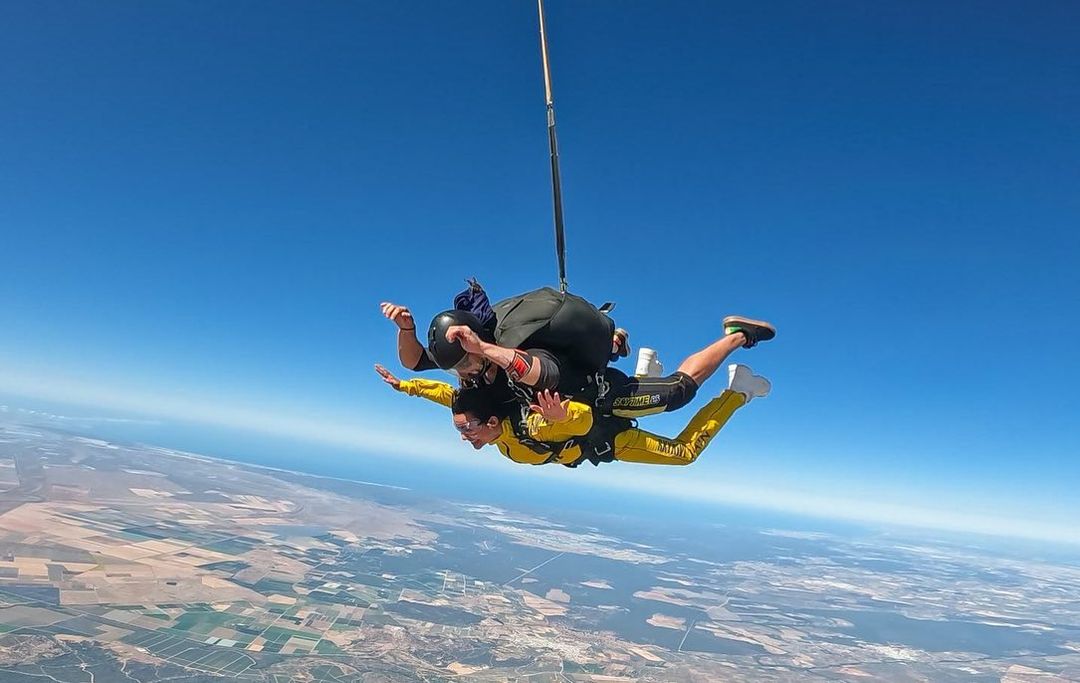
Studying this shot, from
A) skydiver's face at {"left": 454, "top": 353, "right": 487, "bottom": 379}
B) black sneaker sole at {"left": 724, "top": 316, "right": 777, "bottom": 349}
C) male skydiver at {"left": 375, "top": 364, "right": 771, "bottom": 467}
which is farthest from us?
black sneaker sole at {"left": 724, "top": 316, "right": 777, "bottom": 349}

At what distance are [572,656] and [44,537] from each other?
114 ft

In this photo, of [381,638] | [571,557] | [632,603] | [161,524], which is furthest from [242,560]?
[571,557]

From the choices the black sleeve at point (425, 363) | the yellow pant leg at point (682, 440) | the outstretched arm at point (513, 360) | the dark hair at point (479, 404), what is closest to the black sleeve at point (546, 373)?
the outstretched arm at point (513, 360)

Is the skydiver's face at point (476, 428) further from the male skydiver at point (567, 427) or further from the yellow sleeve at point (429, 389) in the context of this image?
the yellow sleeve at point (429, 389)

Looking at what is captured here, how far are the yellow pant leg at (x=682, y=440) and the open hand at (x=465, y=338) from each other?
152 centimetres

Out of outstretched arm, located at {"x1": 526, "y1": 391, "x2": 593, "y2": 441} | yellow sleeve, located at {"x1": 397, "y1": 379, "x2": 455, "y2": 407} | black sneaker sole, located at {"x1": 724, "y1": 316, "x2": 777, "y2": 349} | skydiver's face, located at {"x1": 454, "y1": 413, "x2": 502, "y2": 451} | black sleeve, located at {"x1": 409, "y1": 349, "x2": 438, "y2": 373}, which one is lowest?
skydiver's face, located at {"x1": 454, "y1": 413, "x2": 502, "y2": 451}

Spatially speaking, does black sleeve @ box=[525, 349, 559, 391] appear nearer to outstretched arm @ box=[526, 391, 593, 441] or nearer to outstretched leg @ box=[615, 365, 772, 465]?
outstretched arm @ box=[526, 391, 593, 441]

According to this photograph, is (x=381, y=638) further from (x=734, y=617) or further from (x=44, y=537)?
(x=734, y=617)

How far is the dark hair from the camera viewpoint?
311 centimetres

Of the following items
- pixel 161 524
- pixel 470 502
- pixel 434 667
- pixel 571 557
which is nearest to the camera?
pixel 434 667

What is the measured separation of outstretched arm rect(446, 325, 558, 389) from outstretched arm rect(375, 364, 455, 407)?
1.25m

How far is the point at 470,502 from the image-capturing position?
392ft

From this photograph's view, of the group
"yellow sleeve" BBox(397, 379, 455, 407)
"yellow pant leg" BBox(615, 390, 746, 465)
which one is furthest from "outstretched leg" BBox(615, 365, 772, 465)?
"yellow sleeve" BBox(397, 379, 455, 407)

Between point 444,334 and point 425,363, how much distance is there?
0.75 meters
